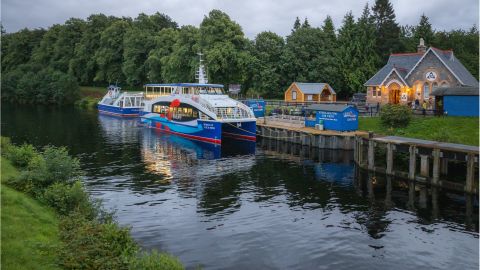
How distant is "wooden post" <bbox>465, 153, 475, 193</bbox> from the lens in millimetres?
27656

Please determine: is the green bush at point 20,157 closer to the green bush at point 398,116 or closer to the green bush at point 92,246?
the green bush at point 92,246

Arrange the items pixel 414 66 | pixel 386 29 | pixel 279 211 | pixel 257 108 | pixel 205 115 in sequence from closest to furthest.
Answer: pixel 279 211, pixel 205 115, pixel 414 66, pixel 257 108, pixel 386 29

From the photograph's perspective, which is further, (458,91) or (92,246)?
(458,91)

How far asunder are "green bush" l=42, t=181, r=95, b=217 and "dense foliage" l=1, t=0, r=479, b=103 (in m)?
58.1

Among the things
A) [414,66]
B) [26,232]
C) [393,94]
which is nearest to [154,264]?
[26,232]

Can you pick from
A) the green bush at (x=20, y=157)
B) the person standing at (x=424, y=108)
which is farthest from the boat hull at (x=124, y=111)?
the green bush at (x=20, y=157)

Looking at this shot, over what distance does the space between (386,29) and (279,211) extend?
245 ft

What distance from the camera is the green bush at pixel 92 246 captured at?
45.3 ft

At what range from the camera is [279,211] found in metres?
25.5

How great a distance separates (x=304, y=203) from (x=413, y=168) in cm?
957

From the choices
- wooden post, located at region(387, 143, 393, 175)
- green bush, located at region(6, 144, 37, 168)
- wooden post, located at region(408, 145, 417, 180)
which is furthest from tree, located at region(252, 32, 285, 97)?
green bush, located at region(6, 144, 37, 168)

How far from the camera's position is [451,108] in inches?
1773

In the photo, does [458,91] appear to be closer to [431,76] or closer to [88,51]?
[431,76]

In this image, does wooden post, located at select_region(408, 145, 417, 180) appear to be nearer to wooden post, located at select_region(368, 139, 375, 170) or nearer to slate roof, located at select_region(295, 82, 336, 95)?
wooden post, located at select_region(368, 139, 375, 170)
